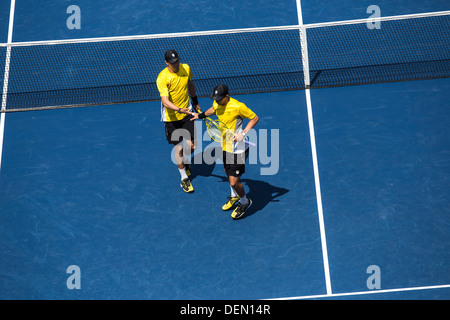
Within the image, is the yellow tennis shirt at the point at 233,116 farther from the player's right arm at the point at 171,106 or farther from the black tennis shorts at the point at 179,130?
the black tennis shorts at the point at 179,130

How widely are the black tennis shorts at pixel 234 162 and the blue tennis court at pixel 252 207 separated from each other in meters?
1.14

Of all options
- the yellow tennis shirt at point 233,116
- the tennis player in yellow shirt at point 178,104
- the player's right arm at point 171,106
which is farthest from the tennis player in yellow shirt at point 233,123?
the tennis player in yellow shirt at point 178,104

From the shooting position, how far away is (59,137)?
11992 mm

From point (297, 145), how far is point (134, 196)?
3.32 meters

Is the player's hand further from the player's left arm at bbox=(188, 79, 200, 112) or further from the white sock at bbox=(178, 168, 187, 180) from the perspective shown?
the white sock at bbox=(178, 168, 187, 180)

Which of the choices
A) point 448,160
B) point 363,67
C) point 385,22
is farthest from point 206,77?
point 448,160

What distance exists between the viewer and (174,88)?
1039 cm

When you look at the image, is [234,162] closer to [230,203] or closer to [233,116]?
[233,116]

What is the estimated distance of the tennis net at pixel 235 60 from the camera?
12.6 metres

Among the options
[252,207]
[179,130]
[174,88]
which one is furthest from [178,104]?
[252,207]

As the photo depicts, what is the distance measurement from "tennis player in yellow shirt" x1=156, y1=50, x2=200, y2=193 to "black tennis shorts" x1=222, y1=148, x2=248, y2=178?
3.29 feet

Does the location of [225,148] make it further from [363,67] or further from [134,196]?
[363,67]

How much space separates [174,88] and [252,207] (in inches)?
102

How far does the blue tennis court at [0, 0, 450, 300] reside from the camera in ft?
32.9
